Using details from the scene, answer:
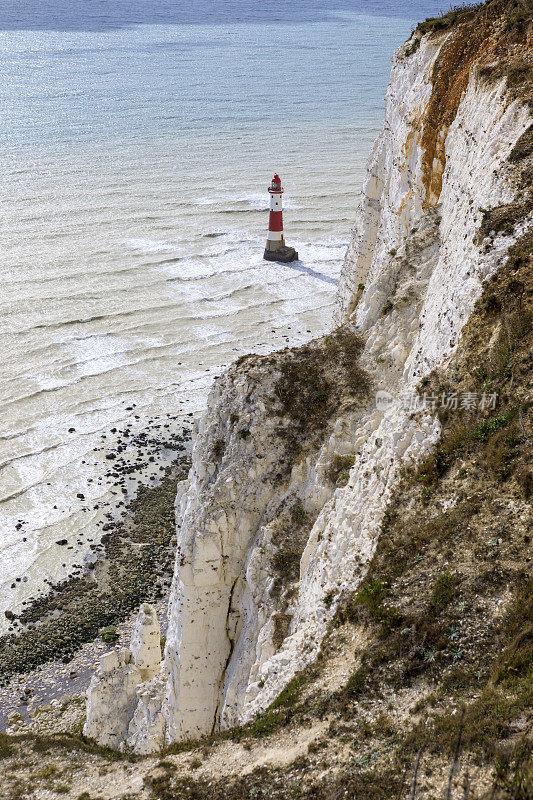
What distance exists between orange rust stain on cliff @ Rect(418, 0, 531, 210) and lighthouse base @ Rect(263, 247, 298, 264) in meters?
33.4

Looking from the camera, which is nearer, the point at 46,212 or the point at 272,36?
the point at 46,212

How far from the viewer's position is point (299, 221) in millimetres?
64125

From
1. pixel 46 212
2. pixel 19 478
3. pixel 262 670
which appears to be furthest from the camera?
pixel 46 212

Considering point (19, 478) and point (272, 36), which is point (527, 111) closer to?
point (19, 478)

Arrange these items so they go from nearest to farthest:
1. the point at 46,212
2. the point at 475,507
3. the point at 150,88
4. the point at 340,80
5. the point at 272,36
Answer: the point at 475,507 → the point at 46,212 → the point at 150,88 → the point at 340,80 → the point at 272,36

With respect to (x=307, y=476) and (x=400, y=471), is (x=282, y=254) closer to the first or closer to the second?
(x=307, y=476)

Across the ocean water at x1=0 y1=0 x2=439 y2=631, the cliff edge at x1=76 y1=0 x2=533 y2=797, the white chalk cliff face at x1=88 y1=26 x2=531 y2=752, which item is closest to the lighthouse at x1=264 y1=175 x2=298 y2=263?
the ocean water at x1=0 y1=0 x2=439 y2=631

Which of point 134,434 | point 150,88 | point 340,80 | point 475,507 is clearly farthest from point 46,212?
point 340,80

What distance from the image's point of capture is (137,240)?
59.2 meters

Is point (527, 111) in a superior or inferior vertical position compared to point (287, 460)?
superior

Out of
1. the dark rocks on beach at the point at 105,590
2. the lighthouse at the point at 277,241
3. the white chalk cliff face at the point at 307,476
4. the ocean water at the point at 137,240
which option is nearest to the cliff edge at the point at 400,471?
the white chalk cliff face at the point at 307,476

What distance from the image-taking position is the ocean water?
118 feet

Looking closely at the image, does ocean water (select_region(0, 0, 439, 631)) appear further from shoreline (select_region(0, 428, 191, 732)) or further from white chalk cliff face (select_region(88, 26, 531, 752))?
white chalk cliff face (select_region(88, 26, 531, 752))

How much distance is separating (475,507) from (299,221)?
56.1 m
